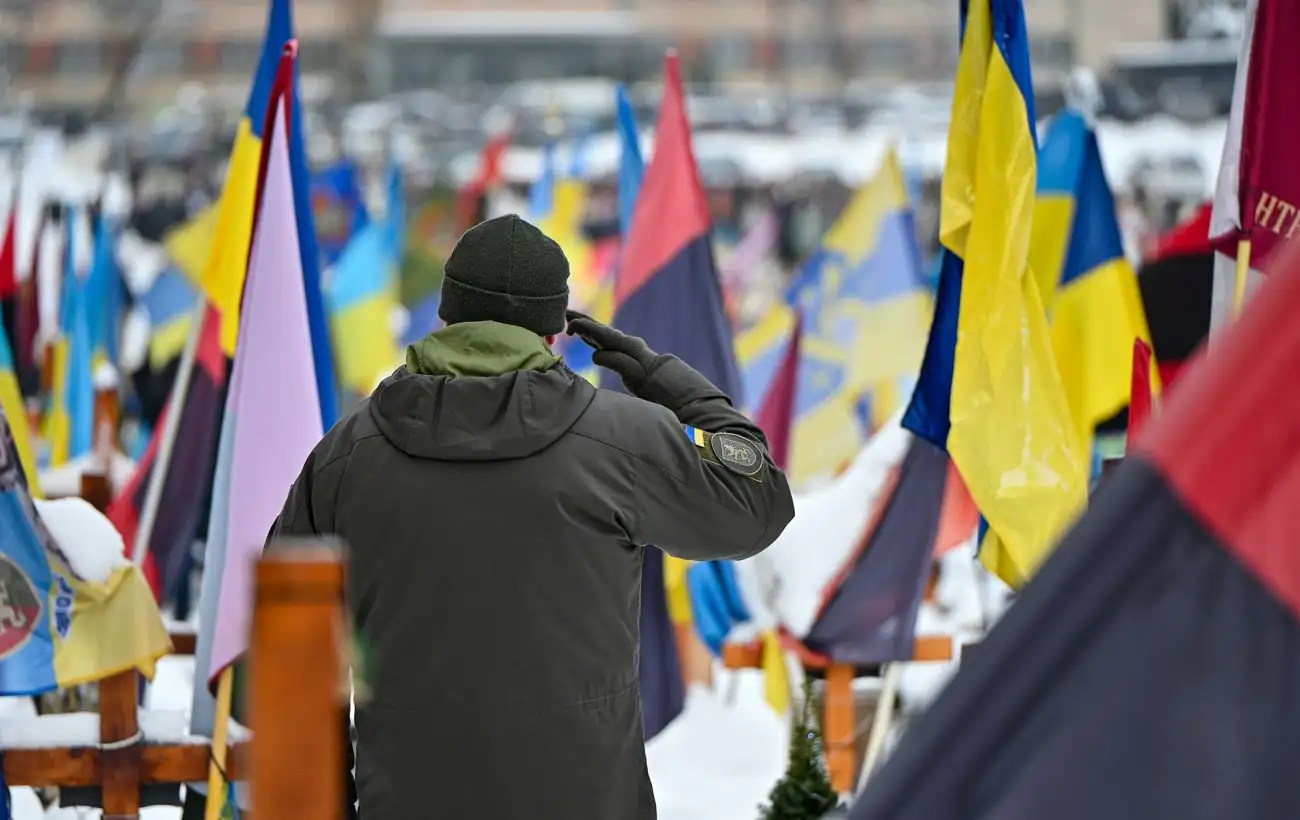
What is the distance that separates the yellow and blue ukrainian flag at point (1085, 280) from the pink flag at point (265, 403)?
2064 millimetres

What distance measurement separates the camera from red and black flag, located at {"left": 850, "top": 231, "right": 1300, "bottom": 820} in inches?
44.2

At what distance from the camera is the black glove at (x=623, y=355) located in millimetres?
2434

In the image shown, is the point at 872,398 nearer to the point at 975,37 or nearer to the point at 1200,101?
the point at 975,37

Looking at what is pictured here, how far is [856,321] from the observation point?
25.4 feet

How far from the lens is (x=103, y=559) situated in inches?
144

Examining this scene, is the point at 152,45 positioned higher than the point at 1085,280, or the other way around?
the point at 1085,280

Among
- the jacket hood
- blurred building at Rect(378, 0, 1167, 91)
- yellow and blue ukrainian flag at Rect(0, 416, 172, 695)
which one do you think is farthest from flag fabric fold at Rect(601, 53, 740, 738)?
blurred building at Rect(378, 0, 1167, 91)

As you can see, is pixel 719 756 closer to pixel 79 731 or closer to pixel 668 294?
pixel 668 294

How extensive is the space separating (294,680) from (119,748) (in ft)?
8.47

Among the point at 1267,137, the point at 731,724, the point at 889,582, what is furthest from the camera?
the point at 731,724

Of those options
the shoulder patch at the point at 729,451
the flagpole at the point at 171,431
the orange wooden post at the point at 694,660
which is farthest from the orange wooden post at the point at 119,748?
the orange wooden post at the point at 694,660

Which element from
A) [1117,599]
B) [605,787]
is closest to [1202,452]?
[1117,599]

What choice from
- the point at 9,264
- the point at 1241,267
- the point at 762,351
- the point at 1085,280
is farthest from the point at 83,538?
the point at 9,264

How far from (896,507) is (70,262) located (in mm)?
8261
